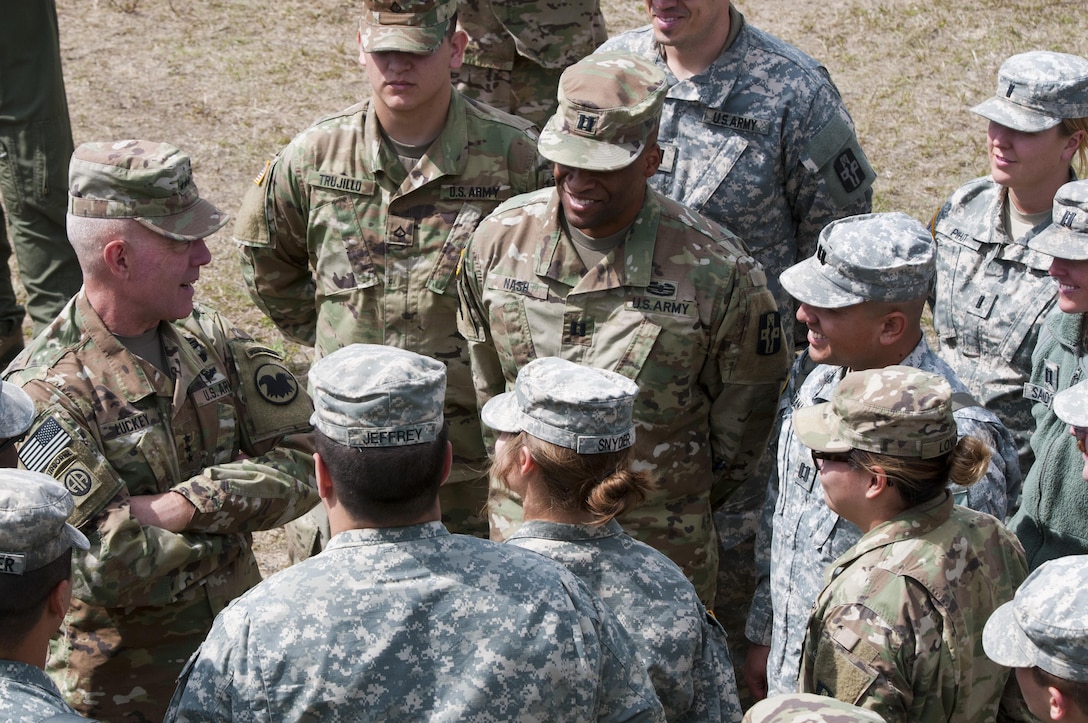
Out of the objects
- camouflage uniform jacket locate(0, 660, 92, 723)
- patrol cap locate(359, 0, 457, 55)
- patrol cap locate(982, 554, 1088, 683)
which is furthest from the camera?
patrol cap locate(359, 0, 457, 55)

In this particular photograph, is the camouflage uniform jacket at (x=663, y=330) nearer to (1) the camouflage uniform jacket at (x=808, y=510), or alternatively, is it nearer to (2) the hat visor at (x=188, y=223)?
(1) the camouflage uniform jacket at (x=808, y=510)

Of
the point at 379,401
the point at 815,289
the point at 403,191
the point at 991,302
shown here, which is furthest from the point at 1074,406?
the point at 403,191

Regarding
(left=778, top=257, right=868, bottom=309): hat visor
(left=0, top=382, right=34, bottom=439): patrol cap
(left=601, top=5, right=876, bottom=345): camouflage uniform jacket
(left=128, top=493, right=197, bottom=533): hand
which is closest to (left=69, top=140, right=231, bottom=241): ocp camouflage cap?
(left=0, top=382, right=34, bottom=439): patrol cap

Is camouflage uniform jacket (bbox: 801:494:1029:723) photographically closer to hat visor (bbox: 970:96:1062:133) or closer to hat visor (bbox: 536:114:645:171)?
hat visor (bbox: 536:114:645:171)

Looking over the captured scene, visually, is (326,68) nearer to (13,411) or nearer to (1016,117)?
(1016,117)

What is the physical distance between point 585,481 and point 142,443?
4.54 ft

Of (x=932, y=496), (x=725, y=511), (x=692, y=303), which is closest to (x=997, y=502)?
(x=932, y=496)

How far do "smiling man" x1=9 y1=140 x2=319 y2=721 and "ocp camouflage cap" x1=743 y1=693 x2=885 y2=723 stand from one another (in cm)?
182

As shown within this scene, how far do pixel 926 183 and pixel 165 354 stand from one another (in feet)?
21.5

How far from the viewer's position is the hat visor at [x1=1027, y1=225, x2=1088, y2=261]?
174 inches

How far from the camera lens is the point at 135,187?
3.82 metres

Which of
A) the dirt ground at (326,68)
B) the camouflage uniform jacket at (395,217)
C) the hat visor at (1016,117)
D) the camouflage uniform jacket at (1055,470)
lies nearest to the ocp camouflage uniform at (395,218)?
the camouflage uniform jacket at (395,217)

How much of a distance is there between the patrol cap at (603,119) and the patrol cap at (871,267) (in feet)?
2.23

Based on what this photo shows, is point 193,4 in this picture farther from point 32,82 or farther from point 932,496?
point 932,496
